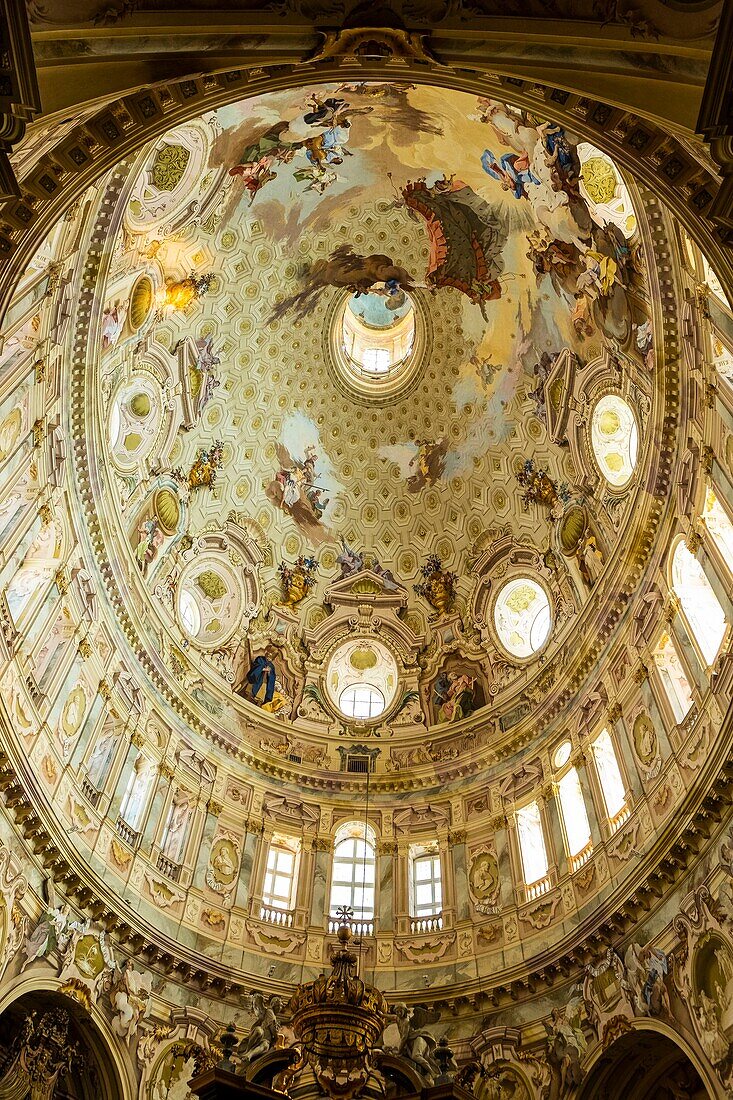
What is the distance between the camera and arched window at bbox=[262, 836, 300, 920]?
69.9 ft

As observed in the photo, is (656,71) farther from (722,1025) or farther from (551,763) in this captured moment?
(551,763)

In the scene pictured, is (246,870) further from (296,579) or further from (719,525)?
(719,525)

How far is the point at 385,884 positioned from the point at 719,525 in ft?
37.7

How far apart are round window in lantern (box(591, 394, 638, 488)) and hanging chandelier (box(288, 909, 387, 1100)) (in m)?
13.0

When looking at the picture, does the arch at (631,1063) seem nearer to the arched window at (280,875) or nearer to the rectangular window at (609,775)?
the rectangular window at (609,775)

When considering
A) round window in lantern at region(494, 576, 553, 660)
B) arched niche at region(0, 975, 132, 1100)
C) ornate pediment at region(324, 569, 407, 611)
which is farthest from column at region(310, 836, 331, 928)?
ornate pediment at region(324, 569, 407, 611)

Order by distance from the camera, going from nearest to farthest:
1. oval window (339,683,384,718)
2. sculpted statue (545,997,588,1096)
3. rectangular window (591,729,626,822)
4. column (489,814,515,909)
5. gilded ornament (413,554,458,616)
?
sculpted statue (545,997,588,1096), rectangular window (591,729,626,822), column (489,814,515,909), oval window (339,683,384,718), gilded ornament (413,554,458,616)

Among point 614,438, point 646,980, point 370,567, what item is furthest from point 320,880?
point 614,438

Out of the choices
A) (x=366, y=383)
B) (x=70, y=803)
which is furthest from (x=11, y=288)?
(x=366, y=383)

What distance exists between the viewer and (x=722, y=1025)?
13.6 meters

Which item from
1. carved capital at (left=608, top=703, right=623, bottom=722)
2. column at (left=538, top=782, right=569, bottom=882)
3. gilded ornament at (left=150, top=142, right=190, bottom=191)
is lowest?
column at (left=538, top=782, right=569, bottom=882)

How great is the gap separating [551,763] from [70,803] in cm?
1081

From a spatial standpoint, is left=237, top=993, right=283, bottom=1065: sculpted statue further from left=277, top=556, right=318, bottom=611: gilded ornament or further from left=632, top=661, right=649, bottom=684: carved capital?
left=277, top=556, right=318, bottom=611: gilded ornament

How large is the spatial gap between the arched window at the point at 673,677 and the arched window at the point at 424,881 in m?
7.47
